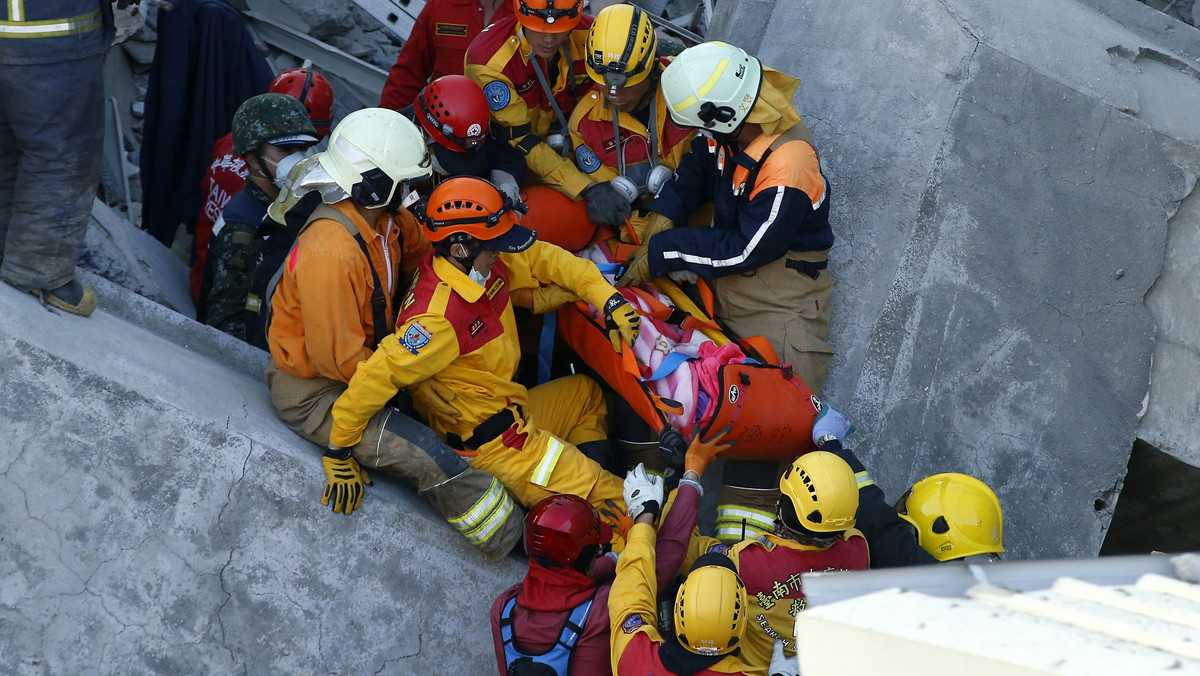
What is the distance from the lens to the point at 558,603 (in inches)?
140

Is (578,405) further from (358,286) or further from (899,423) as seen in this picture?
(899,423)

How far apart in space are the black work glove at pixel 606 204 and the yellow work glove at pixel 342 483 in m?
1.68

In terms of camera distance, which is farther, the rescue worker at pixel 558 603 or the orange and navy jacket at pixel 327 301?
the orange and navy jacket at pixel 327 301

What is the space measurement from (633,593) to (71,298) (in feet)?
8.19

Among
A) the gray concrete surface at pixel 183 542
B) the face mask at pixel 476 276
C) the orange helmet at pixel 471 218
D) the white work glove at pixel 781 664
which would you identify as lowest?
the gray concrete surface at pixel 183 542

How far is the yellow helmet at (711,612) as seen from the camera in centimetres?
309

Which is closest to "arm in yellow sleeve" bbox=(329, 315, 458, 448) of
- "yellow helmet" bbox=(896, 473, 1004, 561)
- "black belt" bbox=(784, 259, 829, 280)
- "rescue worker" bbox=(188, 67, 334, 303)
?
"black belt" bbox=(784, 259, 829, 280)

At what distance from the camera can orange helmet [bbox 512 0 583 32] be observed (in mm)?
4578

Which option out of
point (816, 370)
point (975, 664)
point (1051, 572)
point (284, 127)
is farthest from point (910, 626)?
point (284, 127)

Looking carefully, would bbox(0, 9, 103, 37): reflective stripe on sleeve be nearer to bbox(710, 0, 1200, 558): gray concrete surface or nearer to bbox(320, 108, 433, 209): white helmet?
bbox(320, 108, 433, 209): white helmet

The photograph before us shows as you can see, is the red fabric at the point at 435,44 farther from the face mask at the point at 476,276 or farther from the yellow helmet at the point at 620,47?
the face mask at the point at 476,276

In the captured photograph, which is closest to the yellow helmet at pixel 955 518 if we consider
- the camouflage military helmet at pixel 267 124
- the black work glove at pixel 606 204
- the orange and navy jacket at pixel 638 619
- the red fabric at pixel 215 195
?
the orange and navy jacket at pixel 638 619

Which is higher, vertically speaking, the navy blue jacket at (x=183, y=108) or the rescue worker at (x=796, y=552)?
the rescue worker at (x=796, y=552)

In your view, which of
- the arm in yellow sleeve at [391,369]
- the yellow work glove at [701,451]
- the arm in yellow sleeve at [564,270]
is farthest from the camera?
the arm in yellow sleeve at [564,270]
